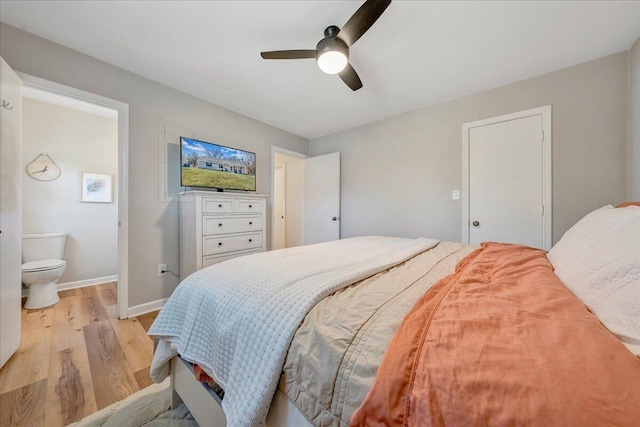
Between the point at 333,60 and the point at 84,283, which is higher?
the point at 333,60

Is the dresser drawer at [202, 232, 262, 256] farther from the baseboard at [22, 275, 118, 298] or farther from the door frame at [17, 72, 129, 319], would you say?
the baseboard at [22, 275, 118, 298]

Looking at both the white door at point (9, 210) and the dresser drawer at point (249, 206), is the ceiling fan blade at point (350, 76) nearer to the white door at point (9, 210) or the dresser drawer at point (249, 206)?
the dresser drawer at point (249, 206)

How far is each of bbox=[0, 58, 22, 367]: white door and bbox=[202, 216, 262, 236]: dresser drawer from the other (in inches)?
46.9

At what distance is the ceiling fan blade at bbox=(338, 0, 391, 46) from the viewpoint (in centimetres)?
126

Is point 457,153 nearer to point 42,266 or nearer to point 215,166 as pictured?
point 215,166

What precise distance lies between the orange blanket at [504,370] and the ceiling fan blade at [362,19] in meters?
1.54

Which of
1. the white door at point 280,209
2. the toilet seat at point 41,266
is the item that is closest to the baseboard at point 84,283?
the toilet seat at point 41,266

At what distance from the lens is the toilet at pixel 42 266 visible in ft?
7.48

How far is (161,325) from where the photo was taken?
40.9 inches

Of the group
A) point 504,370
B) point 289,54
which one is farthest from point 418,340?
point 289,54

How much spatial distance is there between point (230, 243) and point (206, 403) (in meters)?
1.78

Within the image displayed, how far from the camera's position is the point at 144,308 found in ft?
7.54

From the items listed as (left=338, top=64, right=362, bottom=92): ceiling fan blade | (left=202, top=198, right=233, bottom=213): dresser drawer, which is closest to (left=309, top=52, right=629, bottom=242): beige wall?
(left=338, top=64, right=362, bottom=92): ceiling fan blade

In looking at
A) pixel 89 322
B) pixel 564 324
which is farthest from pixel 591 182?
pixel 89 322
